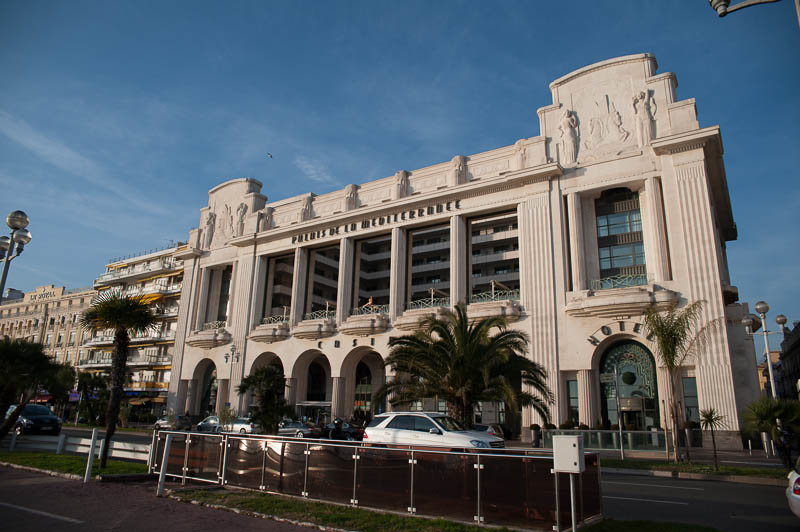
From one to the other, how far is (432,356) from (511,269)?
33.6 meters

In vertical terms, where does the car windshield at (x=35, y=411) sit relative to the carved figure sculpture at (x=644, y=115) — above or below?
below

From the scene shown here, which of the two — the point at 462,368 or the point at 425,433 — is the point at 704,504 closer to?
the point at 425,433

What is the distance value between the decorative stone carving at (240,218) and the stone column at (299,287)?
7690 millimetres

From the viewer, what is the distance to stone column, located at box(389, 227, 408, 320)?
3844 cm

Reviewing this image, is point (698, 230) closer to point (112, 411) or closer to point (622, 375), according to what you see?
point (622, 375)

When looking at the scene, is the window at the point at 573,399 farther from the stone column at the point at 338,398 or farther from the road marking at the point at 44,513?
the road marking at the point at 44,513

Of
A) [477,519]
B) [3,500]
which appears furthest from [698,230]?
[3,500]

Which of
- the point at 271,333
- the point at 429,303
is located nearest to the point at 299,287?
the point at 271,333

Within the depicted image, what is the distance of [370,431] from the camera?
16688mm

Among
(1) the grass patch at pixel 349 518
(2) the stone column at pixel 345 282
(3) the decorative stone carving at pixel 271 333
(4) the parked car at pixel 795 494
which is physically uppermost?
(2) the stone column at pixel 345 282

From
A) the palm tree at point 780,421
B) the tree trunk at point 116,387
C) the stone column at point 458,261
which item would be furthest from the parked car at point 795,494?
the stone column at point 458,261

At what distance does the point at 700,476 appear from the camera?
16.9m

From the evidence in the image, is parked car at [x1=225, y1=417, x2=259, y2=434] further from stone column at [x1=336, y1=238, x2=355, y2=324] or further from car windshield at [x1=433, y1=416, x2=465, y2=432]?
car windshield at [x1=433, y1=416, x2=465, y2=432]

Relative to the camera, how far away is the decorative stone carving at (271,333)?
42938 millimetres
